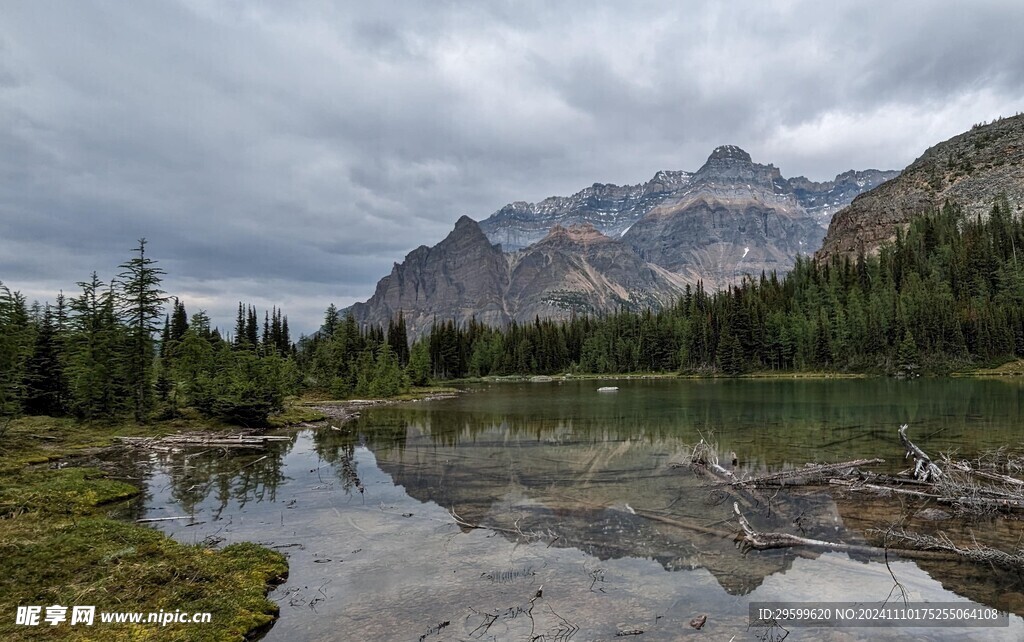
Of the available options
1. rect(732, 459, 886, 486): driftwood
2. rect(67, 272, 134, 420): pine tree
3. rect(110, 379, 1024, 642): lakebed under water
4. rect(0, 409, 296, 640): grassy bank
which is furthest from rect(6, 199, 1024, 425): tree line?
rect(732, 459, 886, 486): driftwood

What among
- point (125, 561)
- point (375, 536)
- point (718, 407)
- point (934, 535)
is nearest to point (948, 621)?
point (934, 535)

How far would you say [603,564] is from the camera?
1457 centimetres

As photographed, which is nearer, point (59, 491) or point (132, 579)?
point (132, 579)

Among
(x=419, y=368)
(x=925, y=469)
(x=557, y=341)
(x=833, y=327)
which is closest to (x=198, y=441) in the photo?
(x=925, y=469)

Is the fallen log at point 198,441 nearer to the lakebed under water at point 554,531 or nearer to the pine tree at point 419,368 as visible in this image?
the lakebed under water at point 554,531

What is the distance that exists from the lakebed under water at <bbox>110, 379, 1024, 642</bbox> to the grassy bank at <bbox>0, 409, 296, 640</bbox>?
965 millimetres

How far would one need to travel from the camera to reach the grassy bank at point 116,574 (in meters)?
10.1

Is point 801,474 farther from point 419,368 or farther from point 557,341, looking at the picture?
point 557,341

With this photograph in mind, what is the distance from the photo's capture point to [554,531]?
57.7ft

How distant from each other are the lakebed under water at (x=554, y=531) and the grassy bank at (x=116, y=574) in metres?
0.97

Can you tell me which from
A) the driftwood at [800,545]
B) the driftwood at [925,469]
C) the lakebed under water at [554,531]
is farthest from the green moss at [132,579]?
the driftwood at [925,469]

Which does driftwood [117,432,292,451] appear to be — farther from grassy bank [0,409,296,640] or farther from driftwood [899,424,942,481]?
driftwood [899,424,942,481]

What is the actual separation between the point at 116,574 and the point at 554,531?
39.6 ft

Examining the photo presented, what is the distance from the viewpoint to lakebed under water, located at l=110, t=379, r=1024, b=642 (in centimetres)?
1157
